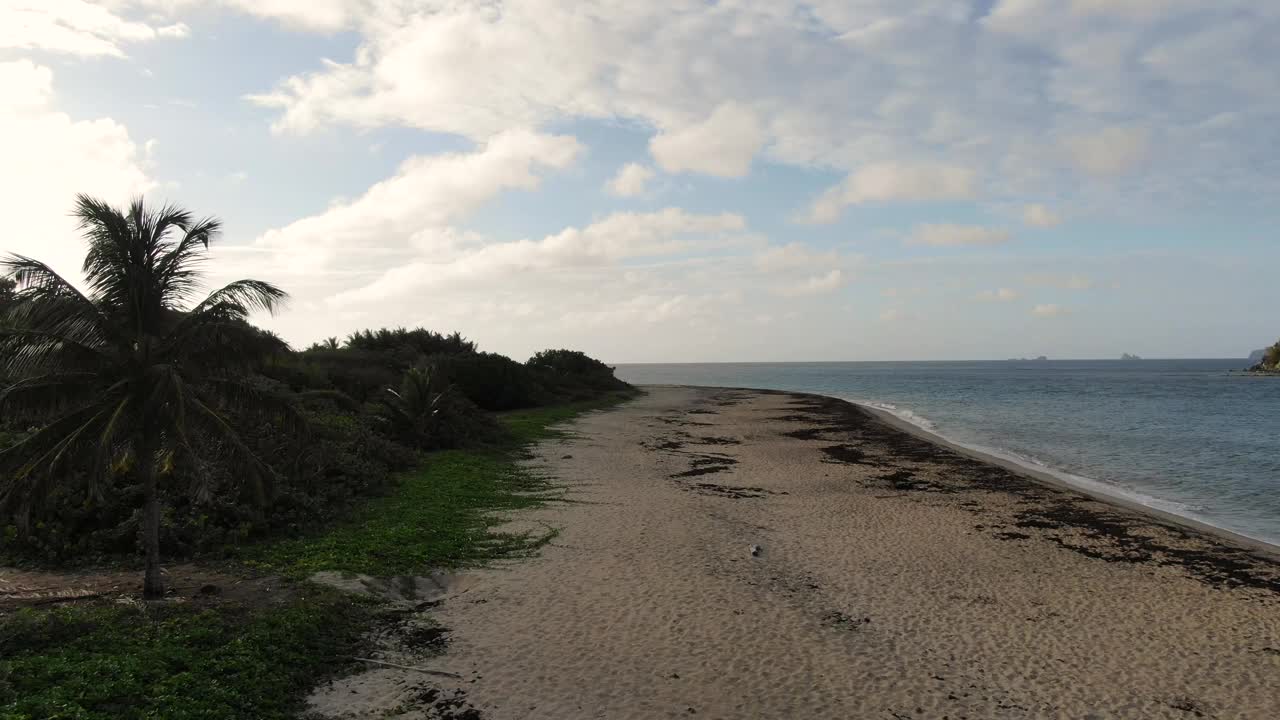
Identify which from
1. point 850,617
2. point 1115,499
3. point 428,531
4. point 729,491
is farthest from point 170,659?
point 1115,499

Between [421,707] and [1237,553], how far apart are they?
15.7m

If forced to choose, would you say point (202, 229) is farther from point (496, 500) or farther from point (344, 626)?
point (496, 500)

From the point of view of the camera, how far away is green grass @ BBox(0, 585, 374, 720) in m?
6.22

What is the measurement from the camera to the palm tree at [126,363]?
7531 millimetres

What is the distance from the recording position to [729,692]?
7551 millimetres

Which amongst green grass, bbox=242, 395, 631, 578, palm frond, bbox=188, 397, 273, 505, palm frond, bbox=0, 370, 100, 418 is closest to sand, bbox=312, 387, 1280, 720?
green grass, bbox=242, 395, 631, 578

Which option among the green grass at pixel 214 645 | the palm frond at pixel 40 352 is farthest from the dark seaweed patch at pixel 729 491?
the palm frond at pixel 40 352

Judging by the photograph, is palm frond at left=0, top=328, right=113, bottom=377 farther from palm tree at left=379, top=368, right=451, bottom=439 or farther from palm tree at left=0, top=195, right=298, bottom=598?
palm tree at left=379, top=368, right=451, bottom=439

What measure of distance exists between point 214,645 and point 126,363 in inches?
133

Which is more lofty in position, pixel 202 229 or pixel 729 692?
pixel 202 229

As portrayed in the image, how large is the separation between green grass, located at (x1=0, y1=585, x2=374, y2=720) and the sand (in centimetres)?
68

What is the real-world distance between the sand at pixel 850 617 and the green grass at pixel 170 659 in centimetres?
68

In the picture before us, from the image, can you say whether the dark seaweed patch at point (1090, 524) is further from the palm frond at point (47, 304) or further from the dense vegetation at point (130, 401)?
the palm frond at point (47, 304)

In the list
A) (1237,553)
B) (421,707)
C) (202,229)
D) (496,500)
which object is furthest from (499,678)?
(1237,553)
